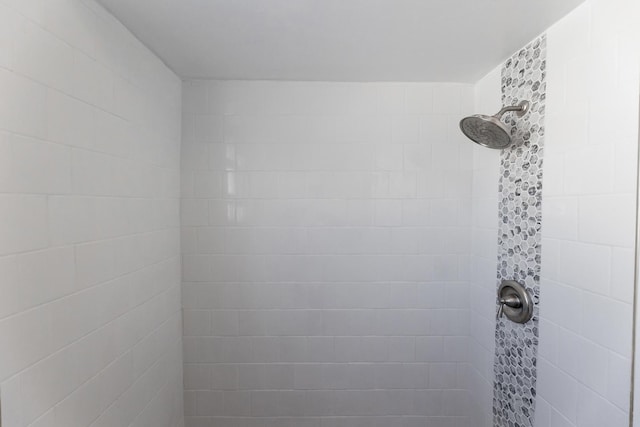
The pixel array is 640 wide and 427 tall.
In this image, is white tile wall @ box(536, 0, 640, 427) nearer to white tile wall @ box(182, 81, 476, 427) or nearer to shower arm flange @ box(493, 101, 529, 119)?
shower arm flange @ box(493, 101, 529, 119)

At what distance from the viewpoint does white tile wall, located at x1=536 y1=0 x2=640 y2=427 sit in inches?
38.2

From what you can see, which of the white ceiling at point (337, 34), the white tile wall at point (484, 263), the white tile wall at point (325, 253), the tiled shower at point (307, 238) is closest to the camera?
the tiled shower at point (307, 238)

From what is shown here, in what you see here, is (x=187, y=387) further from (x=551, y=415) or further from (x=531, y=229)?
(x=531, y=229)

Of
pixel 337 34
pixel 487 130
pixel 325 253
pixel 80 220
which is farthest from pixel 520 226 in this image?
pixel 80 220

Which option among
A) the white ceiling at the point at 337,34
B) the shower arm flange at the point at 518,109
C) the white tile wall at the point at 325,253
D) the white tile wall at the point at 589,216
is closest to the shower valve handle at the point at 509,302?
the white tile wall at the point at 589,216

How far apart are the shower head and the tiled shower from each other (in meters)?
0.06

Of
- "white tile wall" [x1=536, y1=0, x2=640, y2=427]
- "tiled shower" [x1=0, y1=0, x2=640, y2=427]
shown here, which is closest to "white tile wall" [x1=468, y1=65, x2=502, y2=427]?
"tiled shower" [x1=0, y1=0, x2=640, y2=427]

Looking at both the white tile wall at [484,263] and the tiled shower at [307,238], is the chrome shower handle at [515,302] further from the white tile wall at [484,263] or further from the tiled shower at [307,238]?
the white tile wall at [484,263]

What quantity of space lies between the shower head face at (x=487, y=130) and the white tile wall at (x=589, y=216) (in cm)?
15

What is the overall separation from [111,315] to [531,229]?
149 cm

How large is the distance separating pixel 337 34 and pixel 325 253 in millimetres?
996

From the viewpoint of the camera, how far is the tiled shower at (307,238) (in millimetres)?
950

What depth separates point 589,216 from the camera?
3.59 feet

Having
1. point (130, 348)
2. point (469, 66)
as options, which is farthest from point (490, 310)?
point (130, 348)
